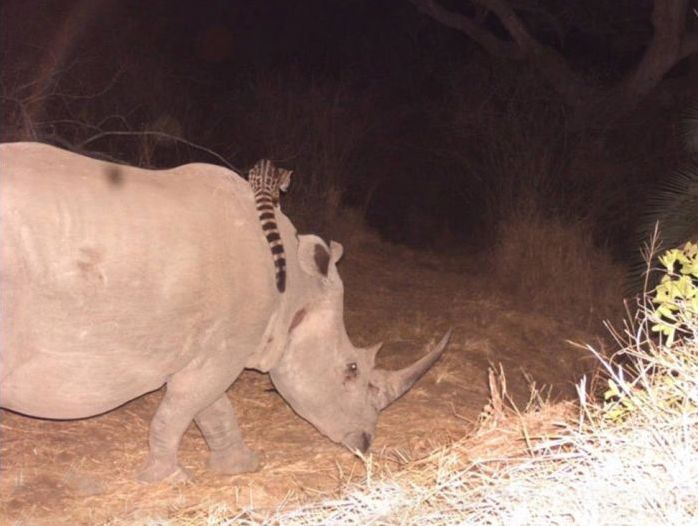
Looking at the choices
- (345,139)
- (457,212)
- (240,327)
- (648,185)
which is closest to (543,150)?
(648,185)

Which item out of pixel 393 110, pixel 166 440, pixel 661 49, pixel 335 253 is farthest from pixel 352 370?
pixel 393 110

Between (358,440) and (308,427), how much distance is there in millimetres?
1159

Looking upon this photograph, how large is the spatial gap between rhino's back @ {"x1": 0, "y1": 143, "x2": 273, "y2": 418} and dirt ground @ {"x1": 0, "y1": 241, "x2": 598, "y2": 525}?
2.59 feet

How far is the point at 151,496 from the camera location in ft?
18.5

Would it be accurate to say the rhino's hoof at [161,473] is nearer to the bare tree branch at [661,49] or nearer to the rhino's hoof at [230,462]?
the rhino's hoof at [230,462]

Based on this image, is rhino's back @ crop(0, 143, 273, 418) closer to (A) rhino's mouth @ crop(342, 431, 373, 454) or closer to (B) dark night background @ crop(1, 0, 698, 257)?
(A) rhino's mouth @ crop(342, 431, 373, 454)

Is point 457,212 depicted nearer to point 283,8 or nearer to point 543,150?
point 543,150

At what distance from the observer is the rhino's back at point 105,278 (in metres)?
4.54

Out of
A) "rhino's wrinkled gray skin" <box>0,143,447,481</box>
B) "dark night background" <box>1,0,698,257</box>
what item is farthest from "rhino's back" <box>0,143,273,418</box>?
"dark night background" <box>1,0,698,257</box>

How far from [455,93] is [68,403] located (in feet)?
38.0

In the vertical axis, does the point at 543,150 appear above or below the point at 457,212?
above

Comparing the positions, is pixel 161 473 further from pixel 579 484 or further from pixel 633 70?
pixel 633 70

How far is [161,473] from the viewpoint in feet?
18.9

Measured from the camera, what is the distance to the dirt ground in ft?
18.5
